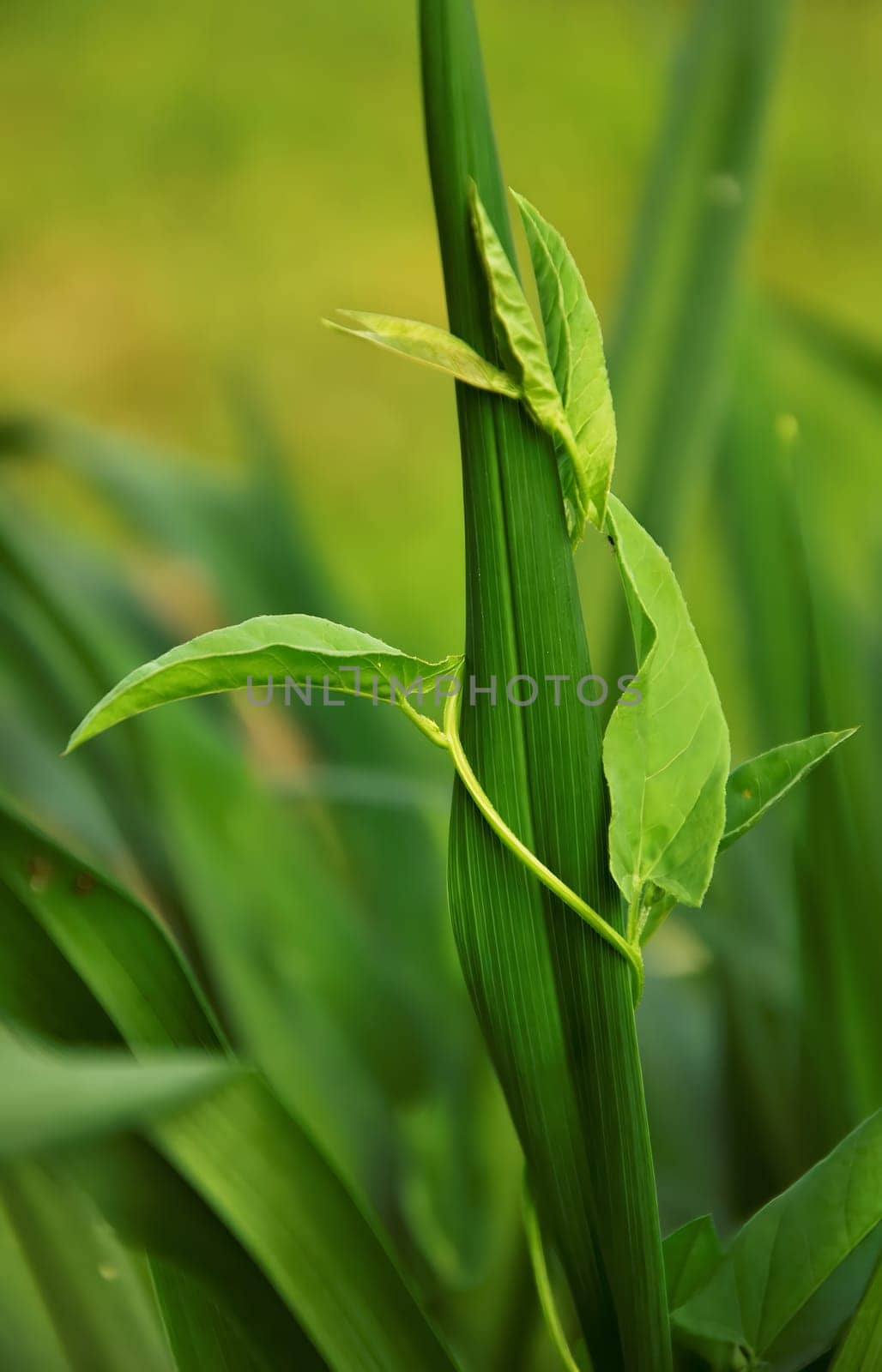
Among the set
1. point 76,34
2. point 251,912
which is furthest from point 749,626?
point 76,34

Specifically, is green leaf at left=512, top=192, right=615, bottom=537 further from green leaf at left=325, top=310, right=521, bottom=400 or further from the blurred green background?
the blurred green background

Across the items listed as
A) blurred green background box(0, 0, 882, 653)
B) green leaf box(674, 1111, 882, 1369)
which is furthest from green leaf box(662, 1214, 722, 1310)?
blurred green background box(0, 0, 882, 653)

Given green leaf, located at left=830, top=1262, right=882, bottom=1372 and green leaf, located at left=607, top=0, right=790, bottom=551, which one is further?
green leaf, located at left=607, top=0, right=790, bottom=551

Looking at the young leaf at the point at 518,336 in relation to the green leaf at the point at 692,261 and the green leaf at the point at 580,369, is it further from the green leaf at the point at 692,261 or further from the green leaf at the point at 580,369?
the green leaf at the point at 692,261

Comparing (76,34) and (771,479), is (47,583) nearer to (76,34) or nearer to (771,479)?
(771,479)

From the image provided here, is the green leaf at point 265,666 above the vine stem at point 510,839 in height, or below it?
above

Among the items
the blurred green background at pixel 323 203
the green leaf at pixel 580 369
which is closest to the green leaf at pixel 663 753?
the green leaf at pixel 580 369

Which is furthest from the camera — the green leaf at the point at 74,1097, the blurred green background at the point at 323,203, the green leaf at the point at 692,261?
the blurred green background at the point at 323,203
